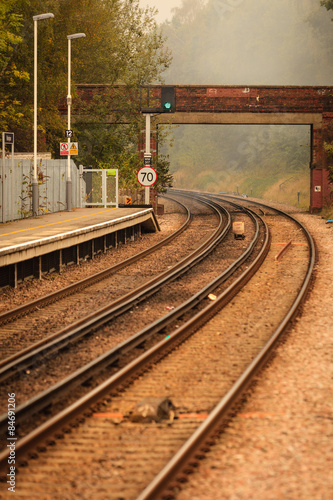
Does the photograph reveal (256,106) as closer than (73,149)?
No

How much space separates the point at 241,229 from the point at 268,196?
34194 millimetres

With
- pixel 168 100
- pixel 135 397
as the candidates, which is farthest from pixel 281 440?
pixel 168 100

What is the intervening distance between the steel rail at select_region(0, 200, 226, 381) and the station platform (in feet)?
7.90

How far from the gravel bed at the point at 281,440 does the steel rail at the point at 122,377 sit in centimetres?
150

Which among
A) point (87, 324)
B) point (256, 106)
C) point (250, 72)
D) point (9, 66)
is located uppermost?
point (250, 72)

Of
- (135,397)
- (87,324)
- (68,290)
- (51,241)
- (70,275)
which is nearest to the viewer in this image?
(135,397)

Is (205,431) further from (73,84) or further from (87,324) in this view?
(73,84)

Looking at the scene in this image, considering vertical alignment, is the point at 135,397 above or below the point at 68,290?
below

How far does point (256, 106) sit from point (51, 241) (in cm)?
2310

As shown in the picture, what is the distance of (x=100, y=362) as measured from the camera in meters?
8.57

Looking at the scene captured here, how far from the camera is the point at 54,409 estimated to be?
23.1ft

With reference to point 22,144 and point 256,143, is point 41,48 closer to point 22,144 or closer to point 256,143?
point 22,144

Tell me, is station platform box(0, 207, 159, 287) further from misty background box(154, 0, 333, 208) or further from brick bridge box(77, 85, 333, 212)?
misty background box(154, 0, 333, 208)

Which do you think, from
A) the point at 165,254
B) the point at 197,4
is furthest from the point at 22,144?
the point at 197,4
